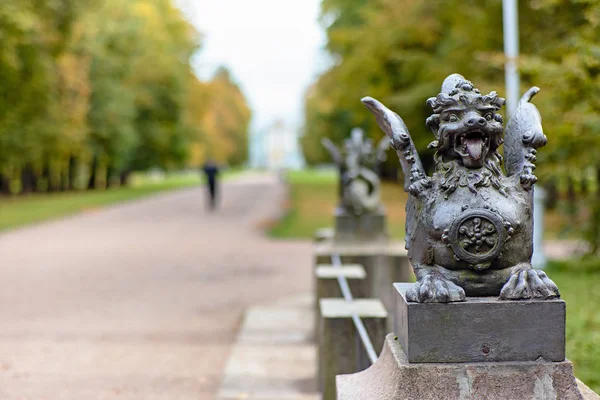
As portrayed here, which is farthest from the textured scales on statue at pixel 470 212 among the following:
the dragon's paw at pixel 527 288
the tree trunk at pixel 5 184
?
the tree trunk at pixel 5 184

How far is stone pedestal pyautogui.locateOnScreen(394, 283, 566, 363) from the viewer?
2904 millimetres

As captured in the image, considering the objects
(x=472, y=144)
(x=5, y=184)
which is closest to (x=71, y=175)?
(x=5, y=184)

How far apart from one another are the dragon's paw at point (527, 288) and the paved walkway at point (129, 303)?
3.90 m

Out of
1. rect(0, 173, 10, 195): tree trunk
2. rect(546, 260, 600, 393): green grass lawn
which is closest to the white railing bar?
rect(546, 260, 600, 393): green grass lawn

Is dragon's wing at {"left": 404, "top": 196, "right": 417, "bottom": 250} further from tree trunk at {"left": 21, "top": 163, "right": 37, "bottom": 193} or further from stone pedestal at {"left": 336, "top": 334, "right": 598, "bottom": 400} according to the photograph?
tree trunk at {"left": 21, "top": 163, "right": 37, "bottom": 193}

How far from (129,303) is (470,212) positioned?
25.9ft

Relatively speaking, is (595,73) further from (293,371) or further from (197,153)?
(197,153)

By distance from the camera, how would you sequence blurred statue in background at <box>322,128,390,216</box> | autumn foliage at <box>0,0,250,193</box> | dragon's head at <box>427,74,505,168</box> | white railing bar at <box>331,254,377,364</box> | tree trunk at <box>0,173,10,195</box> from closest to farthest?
dragon's head at <box>427,74,505,168</box> → white railing bar at <box>331,254,377,364</box> → blurred statue in background at <box>322,128,390,216</box> → autumn foliage at <box>0,0,250,193</box> → tree trunk at <box>0,173,10,195</box>

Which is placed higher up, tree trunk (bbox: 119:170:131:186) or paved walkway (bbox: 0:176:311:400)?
paved walkway (bbox: 0:176:311:400)

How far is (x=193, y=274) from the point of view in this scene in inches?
505

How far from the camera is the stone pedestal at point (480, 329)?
2904 mm

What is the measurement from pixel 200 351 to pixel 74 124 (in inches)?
1165

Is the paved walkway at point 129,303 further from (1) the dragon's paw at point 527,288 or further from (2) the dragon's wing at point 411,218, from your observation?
(1) the dragon's paw at point 527,288

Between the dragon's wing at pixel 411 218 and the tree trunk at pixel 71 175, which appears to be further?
the tree trunk at pixel 71 175
